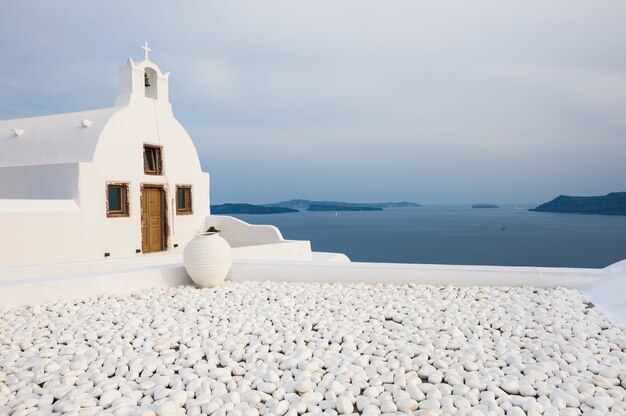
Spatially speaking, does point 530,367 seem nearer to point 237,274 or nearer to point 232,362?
point 232,362

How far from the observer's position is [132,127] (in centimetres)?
1137

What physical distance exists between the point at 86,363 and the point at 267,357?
4.87 ft

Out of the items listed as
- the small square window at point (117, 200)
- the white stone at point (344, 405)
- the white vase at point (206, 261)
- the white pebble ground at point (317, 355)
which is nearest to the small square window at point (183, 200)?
the small square window at point (117, 200)

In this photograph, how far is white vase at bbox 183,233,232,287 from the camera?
6.28m

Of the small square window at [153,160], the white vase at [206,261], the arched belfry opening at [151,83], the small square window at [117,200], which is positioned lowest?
the white vase at [206,261]

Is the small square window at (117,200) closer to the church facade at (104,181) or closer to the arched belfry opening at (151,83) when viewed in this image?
the church facade at (104,181)

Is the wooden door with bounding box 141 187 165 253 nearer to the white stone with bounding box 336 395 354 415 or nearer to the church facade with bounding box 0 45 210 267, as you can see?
the church facade with bounding box 0 45 210 267

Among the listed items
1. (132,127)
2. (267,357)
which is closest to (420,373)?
(267,357)

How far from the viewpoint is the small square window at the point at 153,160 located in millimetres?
11852

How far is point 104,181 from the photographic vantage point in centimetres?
1049

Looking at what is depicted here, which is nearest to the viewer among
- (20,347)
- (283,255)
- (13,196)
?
(20,347)

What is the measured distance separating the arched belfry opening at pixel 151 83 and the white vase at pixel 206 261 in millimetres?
7485

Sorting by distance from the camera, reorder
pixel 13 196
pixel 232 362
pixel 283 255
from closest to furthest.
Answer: pixel 232 362
pixel 13 196
pixel 283 255

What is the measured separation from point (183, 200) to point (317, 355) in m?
9.92
